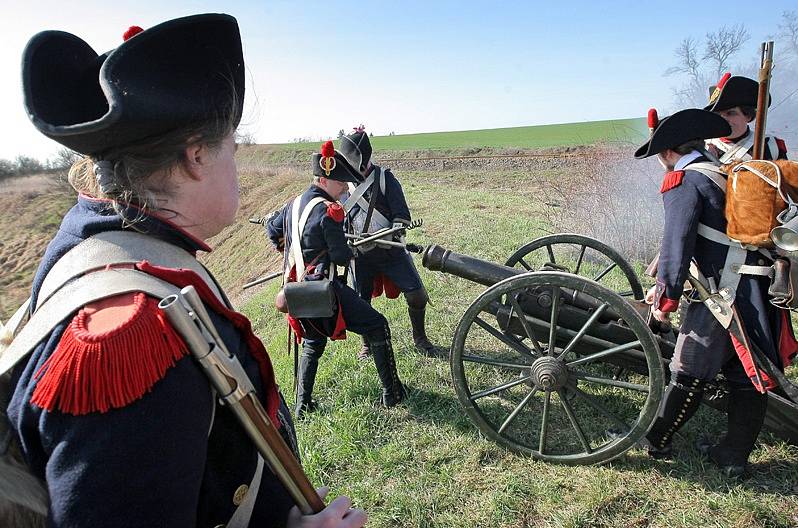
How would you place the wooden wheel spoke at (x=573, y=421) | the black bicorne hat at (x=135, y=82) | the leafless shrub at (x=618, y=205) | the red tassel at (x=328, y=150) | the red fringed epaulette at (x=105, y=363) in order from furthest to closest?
1. the leafless shrub at (x=618, y=205)
2. the red tassel at (x=328, y=150)
3. the wooden wheel spoke at (x=573, y=421)
4. the black bicorne hat at (x=135, y=82)
5. the red fringed epaulette at (x=105, y=363)

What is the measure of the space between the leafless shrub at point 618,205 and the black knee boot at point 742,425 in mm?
4547

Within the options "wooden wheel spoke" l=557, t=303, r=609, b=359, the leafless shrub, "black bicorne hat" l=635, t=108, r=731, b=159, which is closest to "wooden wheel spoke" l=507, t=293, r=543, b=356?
"wooden wheel spoke" l=557, t=303, r=609, b=359

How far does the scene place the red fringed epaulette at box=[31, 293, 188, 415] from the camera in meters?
0.80

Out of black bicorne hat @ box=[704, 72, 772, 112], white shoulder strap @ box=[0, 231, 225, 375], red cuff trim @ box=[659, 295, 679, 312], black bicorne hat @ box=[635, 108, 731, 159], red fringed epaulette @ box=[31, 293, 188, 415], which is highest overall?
black bicorne hat @ box=[704, 72, 772, 112]

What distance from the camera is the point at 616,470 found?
307 cm

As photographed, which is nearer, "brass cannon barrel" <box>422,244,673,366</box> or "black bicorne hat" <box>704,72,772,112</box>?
"brass cannon barrel" <box>422,244,673,366</box>

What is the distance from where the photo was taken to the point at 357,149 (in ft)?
16.4

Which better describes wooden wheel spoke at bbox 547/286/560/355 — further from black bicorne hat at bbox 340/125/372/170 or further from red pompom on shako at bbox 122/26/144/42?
black bicorne hat at bbox 340/125/372/170

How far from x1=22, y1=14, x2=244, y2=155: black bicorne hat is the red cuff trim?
262 cm

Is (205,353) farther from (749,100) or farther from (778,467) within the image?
(749,100)

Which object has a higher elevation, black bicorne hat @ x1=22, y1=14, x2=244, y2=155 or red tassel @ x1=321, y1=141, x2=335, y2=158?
black bicorne hat @ x1=22, y1=14, x2=244, y2=155

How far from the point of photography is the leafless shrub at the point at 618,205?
292 inches

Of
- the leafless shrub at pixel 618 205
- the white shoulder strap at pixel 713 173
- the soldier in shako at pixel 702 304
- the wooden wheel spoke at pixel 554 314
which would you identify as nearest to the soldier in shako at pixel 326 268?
the wooden wheel spoke at pixel 554 314

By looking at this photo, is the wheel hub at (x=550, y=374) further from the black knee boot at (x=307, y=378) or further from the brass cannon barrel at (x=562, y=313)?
the black knee boot at (x=307, y=378)
